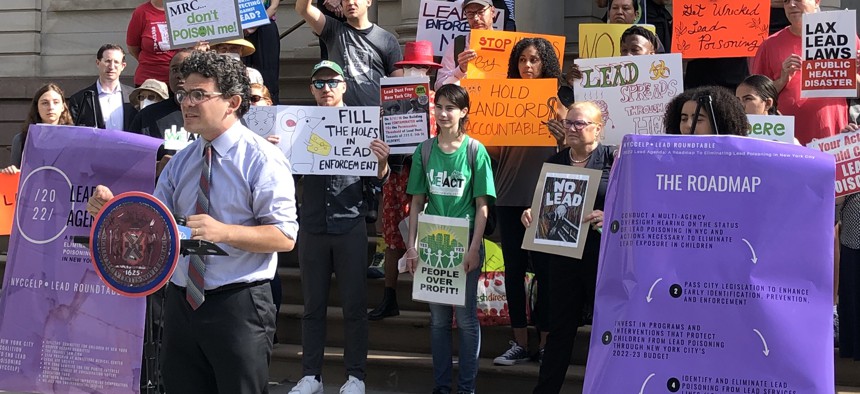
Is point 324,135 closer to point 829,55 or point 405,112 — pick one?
point 405,112

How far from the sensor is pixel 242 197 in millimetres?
4703

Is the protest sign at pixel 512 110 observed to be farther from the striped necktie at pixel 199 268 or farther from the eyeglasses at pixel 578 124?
the striped necktie at pixel 199 268

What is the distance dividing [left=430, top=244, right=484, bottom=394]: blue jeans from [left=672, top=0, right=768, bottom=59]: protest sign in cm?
224

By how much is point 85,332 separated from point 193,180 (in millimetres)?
1591

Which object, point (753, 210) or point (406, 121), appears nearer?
point (753, 210)

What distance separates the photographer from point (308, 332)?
7840 millimetres

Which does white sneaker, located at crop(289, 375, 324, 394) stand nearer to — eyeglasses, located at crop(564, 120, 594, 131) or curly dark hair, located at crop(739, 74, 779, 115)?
eyeglasses, located at crop(564, 120, 594, 131)

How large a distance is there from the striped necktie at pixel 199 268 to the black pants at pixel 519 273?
134 inches

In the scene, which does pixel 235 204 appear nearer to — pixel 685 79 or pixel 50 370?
pixel 50 370

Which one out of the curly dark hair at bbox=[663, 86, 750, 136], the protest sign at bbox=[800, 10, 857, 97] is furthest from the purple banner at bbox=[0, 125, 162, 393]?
the protest sign at bbox=[800, 10, 857, 97]

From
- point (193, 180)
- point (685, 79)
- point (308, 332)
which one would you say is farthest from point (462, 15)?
point (193, 180)

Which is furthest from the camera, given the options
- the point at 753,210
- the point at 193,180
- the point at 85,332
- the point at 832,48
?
the point at 832,48

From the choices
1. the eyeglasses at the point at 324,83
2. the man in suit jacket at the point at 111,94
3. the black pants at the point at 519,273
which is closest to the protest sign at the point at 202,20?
the man in suit jacket at the point at 111,94

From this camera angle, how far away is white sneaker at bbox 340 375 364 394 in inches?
301
